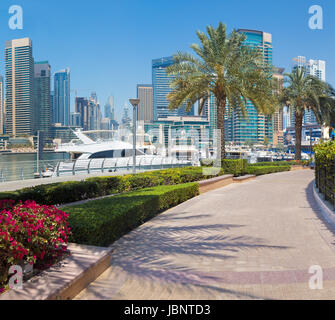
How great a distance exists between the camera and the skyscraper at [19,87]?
248 ft

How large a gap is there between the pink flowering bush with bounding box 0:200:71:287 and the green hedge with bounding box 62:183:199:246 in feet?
2.03

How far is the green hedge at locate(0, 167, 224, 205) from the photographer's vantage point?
8289 millimetres

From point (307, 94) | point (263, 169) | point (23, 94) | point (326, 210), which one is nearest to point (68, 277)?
point (326, 210)

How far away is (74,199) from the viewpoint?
9.37m

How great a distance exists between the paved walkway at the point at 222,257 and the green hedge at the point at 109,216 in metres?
0.27

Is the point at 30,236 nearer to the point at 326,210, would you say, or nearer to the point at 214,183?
the point at 326,210

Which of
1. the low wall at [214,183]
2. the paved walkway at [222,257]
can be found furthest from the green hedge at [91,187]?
the paved walkway at [222,257]

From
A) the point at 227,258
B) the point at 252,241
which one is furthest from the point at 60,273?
the point at 252,241

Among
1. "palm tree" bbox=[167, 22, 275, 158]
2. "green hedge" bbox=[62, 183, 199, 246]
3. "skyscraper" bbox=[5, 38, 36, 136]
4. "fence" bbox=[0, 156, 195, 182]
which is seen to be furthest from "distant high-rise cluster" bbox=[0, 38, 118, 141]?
"green hedge" bbox=[62, 183, 199, 246]

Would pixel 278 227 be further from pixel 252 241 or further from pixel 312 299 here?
pixel 312 299

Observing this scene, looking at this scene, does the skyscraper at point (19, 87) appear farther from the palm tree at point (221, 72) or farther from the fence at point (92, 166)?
the palm tree at point (221, 72)

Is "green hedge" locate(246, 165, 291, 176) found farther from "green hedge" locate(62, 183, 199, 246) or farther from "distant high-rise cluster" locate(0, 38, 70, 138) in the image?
"distant high-rise cluster" locate(0, 38, 70, 138)

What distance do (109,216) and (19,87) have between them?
345 ft

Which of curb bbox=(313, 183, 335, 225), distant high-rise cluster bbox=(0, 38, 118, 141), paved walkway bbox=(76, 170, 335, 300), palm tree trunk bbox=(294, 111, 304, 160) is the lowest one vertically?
paved walkway bbox=(76, 170, 335, 300)
